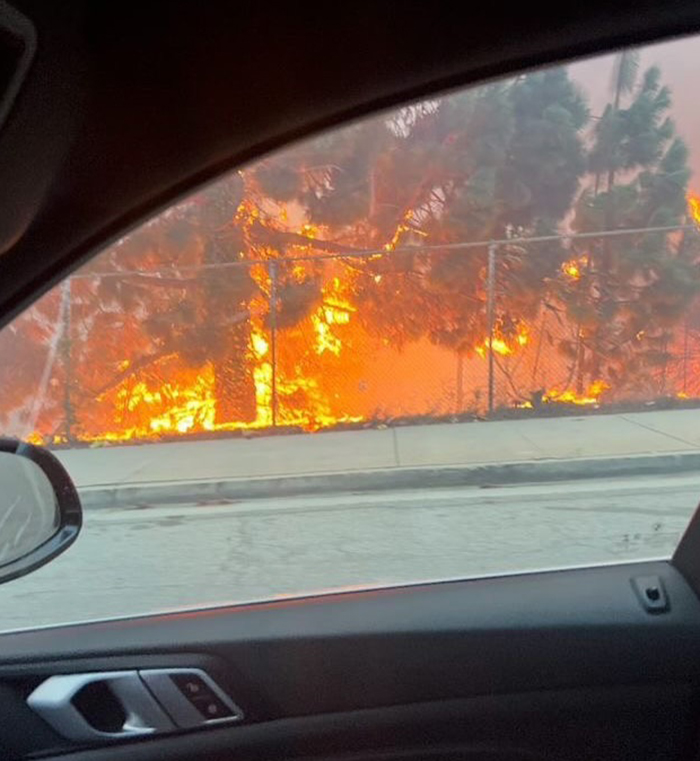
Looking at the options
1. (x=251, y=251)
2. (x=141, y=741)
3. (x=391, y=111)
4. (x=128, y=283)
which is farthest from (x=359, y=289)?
(x=141, y=741)

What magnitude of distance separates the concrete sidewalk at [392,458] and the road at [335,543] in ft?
0.74

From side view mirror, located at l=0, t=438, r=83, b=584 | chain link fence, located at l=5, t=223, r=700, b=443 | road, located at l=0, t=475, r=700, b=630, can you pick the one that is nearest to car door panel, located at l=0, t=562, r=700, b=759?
road, located at l=0, t=475, r=700, b=630

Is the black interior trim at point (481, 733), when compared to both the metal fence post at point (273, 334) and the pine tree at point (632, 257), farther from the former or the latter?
the metal fence post at point (273, 334)

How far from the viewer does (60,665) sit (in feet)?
8.53

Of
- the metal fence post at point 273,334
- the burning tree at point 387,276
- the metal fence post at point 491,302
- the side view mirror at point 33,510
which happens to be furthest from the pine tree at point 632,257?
the side view mirror at point 33,510

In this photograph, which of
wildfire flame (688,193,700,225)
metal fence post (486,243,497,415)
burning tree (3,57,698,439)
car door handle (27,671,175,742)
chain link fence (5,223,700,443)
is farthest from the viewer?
metal fence post (486,243,497,415)

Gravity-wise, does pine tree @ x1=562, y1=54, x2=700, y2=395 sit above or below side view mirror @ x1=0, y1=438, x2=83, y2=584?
above

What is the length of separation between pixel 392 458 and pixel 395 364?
77 cm

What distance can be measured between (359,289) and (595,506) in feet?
5.00

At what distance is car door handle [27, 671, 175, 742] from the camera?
254 centimetres

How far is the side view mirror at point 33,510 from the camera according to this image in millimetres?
1986

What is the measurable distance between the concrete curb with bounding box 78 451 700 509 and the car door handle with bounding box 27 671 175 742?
63.9 inches

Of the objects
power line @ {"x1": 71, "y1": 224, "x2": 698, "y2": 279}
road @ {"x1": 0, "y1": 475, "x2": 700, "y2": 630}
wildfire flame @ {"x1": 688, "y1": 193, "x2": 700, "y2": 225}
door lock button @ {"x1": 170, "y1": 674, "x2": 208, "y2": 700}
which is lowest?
door lock button @ {"x1": 170, "y1": 674, "x2": 208, "y2": 700}

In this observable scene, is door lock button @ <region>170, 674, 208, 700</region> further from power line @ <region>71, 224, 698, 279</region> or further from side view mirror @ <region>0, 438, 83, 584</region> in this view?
power line @ <region>71, 224, 698, 279</region>
